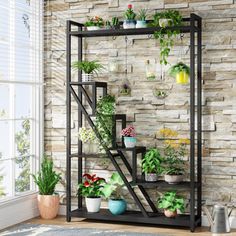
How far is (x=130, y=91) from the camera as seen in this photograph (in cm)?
593

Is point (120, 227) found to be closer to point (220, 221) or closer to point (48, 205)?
point (48, 205)

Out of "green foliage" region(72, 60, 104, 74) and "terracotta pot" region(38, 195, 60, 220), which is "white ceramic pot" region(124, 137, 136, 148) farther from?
"terracotta pot" region(38, 195, 60, 220)

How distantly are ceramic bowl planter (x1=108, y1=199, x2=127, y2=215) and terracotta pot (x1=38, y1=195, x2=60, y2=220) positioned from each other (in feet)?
2.07

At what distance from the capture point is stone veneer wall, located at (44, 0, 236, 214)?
220 inches

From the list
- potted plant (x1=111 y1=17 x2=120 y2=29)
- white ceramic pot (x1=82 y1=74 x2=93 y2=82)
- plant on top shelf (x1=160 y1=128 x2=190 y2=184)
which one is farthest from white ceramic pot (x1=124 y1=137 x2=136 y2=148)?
potted plant (x1=111 y1=17 x2=120 y2=29)

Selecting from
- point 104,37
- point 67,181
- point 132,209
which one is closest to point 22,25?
point 104,37

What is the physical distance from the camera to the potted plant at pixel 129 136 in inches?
223

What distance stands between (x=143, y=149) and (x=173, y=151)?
0.98 feet

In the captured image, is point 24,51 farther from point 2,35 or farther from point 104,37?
point 104,37

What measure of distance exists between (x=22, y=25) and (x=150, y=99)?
153cm

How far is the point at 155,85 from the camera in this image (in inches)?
230

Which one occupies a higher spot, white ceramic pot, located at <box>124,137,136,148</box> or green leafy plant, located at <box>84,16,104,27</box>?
green leafy plant, located at <box>84,16,104,27</box>

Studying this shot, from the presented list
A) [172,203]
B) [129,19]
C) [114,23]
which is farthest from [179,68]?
[172,203]

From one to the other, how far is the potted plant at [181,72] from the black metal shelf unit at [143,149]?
11 cm
